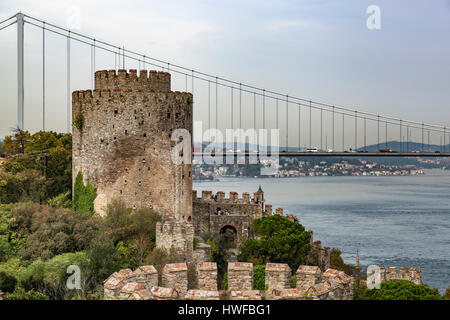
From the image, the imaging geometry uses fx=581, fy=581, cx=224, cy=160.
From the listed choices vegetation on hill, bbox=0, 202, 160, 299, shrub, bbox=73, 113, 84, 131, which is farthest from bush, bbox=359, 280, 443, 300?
shrub, bbox=73, 113, 84, 131

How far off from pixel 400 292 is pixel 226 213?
11140 millimetres

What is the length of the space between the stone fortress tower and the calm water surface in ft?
75.2

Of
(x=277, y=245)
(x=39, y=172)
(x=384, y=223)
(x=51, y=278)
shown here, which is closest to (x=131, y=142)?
(x=39, y=172)

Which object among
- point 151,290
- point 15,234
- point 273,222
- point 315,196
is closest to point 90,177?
point 15,234

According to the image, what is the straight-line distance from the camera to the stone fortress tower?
64.6 feet

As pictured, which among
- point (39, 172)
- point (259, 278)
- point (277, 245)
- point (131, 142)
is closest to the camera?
point (259, 278)

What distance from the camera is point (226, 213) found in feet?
86.1

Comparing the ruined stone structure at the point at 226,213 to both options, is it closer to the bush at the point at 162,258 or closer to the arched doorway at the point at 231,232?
the arched doorway at the point at 231,232

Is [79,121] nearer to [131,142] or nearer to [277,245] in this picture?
[131,142]

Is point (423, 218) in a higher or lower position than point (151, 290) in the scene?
lower

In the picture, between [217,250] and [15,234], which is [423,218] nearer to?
[217,250]

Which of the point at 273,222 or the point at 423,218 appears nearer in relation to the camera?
the point at 273,222
